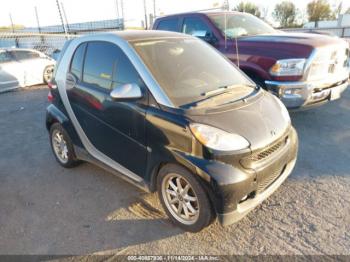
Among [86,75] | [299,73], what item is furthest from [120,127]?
[299,73]

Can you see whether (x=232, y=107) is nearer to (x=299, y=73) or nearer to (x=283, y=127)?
(x=283, y=127)

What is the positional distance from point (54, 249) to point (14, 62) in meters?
8.93

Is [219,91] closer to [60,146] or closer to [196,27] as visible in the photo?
[60,146]

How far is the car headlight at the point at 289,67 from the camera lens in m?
4.06

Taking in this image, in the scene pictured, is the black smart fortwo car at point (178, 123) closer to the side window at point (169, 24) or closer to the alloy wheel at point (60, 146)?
the alloy wheel at point (60, 146)

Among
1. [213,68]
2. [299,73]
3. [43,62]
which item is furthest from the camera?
[43,62]

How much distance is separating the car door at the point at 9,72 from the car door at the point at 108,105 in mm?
7313

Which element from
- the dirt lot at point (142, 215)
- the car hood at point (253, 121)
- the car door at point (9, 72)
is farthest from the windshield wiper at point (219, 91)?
the car door at point (9, 72)

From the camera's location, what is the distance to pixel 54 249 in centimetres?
239

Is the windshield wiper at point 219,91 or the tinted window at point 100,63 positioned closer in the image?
the windshield wiper at point 219,91

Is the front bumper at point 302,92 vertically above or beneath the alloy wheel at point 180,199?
above

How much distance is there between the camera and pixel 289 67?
4125 millimetres

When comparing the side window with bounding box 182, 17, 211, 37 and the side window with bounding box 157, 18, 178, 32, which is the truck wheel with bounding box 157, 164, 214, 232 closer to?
the side window with bounding box 182, 17, 211, 37

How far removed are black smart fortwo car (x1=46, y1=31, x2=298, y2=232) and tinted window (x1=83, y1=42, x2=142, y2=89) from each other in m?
0.01
